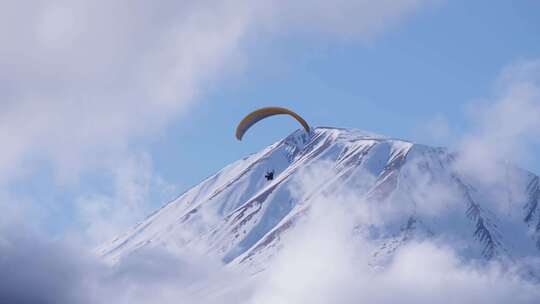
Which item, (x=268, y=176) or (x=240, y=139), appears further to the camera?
(x=240, y=139)

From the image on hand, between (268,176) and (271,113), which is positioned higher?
(271,113)

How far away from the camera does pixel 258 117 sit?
116m

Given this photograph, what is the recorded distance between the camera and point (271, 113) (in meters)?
114

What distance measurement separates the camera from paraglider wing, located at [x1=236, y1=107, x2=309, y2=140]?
111 meters

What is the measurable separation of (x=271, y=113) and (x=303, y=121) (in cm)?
452

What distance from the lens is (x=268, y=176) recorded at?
10788 cm

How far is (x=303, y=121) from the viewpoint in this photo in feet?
365

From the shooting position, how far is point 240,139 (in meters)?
116

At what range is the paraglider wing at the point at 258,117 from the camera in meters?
111

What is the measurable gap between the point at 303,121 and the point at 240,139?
8408 mm

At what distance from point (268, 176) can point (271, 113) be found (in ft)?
29.9

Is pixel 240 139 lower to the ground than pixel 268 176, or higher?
higher
